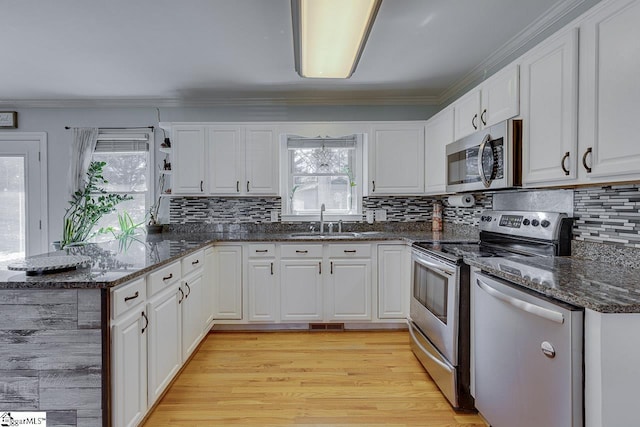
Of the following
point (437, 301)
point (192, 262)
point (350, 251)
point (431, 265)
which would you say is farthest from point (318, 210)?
point (437, 301)

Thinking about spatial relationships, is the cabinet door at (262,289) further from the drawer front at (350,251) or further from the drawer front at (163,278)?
the drawer front at (163,278)

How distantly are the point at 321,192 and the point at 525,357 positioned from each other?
2.85 m

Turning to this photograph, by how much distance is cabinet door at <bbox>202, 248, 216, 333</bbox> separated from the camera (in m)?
2.97

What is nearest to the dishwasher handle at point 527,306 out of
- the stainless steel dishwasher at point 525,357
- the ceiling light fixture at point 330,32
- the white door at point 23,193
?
the stainless steel dishwasher at point 525,357

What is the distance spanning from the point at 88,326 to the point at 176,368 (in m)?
0.99

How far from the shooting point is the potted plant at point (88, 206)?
11.8ft

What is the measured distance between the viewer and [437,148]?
3.29 m

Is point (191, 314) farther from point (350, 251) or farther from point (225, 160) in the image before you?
point (225, 160)

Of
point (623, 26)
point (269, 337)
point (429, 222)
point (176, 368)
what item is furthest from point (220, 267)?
point (623, 26)

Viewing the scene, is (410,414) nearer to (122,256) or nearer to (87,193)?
(122,256)

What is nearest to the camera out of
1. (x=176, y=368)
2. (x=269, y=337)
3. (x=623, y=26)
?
(x=623, y=26)

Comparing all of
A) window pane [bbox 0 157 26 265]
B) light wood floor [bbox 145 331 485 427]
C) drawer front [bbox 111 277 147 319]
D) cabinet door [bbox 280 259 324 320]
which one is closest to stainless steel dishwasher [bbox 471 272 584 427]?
light wood floor [bbox 145 331 485 427]

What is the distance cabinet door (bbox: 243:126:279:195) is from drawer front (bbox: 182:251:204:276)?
982 mm

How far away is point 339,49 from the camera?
2.07m
